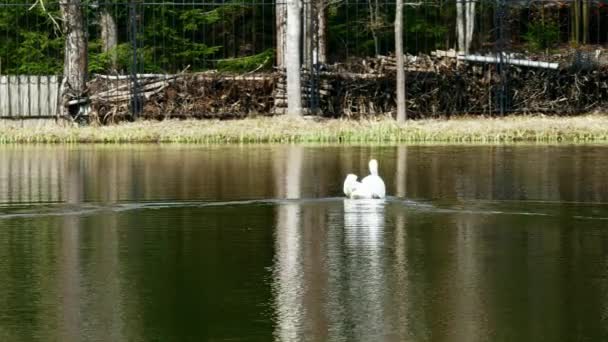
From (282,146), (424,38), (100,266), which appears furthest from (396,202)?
(424,38)

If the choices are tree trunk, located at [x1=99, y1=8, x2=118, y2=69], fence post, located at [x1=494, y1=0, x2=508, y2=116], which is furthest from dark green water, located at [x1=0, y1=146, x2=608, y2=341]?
tree trunk, located at [x1=99, y1=8, x2=118, y2=69]

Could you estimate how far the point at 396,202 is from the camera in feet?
57.6

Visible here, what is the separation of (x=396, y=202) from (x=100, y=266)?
5.65 metres

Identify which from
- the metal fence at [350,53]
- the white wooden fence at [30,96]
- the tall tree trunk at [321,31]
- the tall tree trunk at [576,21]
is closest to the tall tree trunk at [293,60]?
the metal fence at [350,53]

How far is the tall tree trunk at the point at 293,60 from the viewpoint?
33406mm

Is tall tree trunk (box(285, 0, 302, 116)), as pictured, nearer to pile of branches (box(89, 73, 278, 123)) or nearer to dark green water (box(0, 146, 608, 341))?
pile of branches (box(89, 73, 278, 123))

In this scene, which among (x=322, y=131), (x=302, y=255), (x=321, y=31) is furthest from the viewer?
(x=321, y=31)

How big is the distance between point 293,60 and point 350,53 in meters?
16.7

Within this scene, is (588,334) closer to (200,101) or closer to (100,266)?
(100,266)

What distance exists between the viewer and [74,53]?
115ft

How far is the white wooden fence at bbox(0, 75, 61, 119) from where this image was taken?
117 feet

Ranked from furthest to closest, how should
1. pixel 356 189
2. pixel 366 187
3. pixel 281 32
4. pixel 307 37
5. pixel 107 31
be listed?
pixel 107 31, pixel 307 37, pixel 281 32, pixel 356 189, pixel 366 187

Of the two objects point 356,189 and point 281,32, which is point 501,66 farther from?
point 356,189

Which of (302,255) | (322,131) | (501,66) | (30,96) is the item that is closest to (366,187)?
(302,255)
